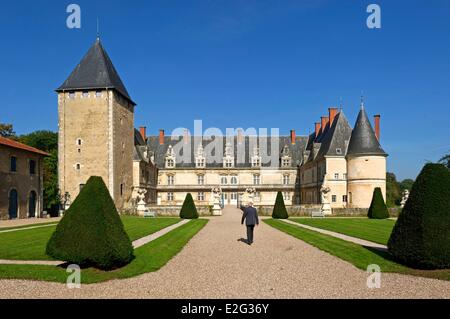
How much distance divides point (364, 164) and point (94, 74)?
75.7 ft

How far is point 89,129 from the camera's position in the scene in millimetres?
31719

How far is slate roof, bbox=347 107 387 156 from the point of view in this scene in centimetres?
3209

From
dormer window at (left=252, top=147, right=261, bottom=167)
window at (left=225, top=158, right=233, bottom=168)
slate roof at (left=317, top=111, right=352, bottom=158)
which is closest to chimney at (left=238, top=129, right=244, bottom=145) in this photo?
dormer window at (left=252, top=147, right=261, bottom=167)

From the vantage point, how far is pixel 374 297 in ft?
20.3

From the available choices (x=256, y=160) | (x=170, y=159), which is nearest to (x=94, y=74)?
(x=170, y=159)

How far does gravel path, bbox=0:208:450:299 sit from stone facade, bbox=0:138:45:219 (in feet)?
65.2

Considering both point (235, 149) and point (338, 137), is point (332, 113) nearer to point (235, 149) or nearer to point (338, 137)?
point (338, 137)

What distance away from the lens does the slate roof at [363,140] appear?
32.1 meters

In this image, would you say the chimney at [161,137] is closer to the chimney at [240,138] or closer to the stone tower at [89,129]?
the chimney at [240,138]

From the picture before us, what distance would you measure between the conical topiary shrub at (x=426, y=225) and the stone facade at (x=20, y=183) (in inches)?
939

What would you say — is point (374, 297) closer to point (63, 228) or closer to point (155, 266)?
point (155, 266)

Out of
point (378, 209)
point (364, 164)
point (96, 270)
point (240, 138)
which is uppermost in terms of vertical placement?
point (240, 138)

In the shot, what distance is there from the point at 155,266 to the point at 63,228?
2.07 m
